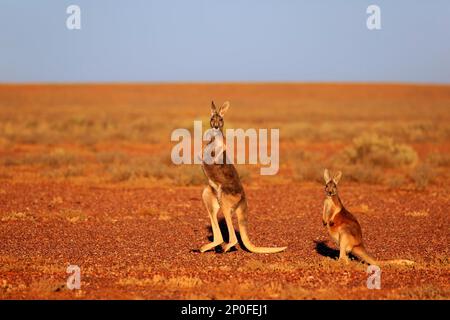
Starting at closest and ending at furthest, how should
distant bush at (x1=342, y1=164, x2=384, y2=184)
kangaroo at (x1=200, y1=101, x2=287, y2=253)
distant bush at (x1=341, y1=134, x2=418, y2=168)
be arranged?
1. kangaroo at (x1=200, y1=101, x2=287, y2=253)
2. distant bush at (x1=342, y1=164, x2=384, y2=184)
3. distant bush at (x1=341, y1=134, x2=418, y2=168)

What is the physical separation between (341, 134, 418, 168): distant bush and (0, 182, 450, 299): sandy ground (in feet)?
21.5

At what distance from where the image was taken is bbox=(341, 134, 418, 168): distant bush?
25266 millimetres

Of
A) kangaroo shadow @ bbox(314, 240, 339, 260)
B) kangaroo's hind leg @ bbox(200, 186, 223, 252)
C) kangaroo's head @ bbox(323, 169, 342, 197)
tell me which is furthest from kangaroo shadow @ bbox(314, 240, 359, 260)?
kangaroo's hind leg @ bbox(200, 186, 223, 252)

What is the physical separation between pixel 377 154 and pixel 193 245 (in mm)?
15194

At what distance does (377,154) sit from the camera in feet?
83.1

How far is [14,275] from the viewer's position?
8977 mm

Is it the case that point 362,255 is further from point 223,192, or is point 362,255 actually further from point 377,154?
point 377,154

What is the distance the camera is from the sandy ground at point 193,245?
8281 mm

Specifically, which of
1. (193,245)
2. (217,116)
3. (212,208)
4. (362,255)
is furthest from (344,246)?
(193,245)

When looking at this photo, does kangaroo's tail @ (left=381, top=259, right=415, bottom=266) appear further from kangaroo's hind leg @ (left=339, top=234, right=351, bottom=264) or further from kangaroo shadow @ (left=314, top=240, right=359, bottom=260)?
kangaroo shadow @ (left=314, top=240, right=359, bottom=260)

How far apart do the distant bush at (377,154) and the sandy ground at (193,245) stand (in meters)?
6.55

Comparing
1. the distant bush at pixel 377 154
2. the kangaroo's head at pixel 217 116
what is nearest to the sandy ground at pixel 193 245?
the kangaroo's head at pixel 217 116
